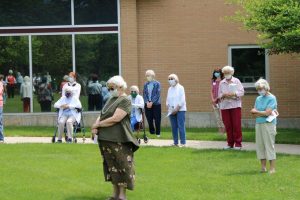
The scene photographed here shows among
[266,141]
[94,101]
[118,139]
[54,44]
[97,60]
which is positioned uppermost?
[54,44]

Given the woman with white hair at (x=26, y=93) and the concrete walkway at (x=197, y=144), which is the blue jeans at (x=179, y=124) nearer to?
the concrete walkway at (x=197, y=144)

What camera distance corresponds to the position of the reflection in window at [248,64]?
25125 millimetres

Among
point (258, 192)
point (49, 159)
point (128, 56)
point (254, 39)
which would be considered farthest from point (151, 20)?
point (258, 192)

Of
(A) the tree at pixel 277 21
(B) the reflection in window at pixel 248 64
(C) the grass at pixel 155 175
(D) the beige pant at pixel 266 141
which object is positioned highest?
(A) the tree at pixel 277 21

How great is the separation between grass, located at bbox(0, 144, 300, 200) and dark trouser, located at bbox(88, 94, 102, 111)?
706 cm

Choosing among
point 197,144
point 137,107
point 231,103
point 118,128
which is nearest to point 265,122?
point 231,103

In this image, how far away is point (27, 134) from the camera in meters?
22.1

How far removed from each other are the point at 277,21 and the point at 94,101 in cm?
837

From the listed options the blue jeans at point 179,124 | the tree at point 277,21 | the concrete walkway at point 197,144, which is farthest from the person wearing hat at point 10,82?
the tree at point 277,21

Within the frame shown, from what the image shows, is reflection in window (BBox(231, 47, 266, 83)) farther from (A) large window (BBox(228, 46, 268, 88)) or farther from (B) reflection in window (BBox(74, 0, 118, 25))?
(B) reflection in window (BBox(74, 0, 118, 25))

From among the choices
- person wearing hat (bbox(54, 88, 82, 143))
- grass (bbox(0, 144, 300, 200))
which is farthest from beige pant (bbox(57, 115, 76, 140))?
grass (bbox(0, 144, 300, 200))

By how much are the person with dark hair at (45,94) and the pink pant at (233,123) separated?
9.05 meters

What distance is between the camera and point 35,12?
25.0 metres

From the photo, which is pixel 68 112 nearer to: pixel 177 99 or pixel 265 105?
pixel 177 99
